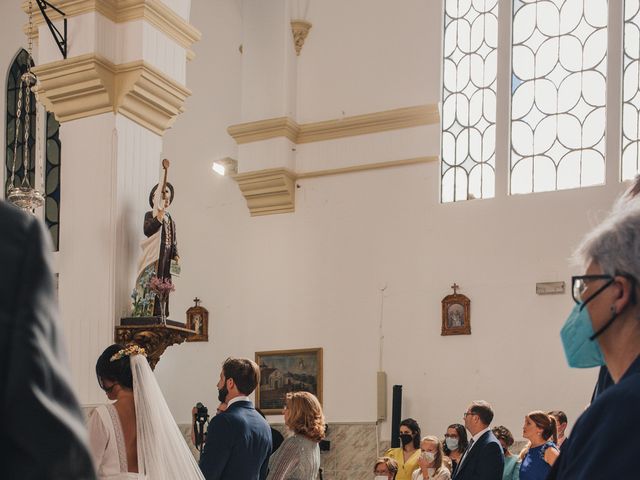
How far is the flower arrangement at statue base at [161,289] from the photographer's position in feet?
28.9

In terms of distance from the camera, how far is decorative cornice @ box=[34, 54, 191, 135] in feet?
30.7

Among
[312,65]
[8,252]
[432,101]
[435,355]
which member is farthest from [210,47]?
[8,252]

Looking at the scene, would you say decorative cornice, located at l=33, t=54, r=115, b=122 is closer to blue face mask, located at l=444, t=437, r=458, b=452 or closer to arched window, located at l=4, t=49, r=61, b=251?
arched window, located at l=4, t=49, r=61, b=251

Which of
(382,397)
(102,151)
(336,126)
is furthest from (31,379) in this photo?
(336,126)

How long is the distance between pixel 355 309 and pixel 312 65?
12.6ft

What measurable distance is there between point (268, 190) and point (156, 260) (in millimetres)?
6299

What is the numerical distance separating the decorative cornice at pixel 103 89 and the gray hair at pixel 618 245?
23.8 feet

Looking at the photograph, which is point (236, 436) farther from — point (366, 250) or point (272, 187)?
point (272, 187)

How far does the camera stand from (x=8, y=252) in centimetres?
126

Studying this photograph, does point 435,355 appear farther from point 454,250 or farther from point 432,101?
point 432,101

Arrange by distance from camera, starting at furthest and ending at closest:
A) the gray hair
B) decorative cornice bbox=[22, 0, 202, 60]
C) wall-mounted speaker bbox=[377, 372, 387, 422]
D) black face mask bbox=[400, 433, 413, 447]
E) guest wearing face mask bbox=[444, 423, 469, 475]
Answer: wall-mounted speaker bbox=[377, 372, 387, 422] → black face mask bbox=[400, 433, 413, 447] → guest wearing face mask bbox=[444, 423, 469, 475] → decorative cornice bbox=[22, 0, 202, 60] → the gray hair

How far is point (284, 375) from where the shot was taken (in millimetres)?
14625

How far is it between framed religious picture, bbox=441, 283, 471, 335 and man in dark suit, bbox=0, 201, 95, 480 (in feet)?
40.9

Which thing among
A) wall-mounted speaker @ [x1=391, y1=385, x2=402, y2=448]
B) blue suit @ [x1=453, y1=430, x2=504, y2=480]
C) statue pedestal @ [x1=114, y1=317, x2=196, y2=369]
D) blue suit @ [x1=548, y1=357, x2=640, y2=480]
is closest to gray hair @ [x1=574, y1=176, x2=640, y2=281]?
blue suit @ [x1=548, y1=357, x2=640, y2=480]
